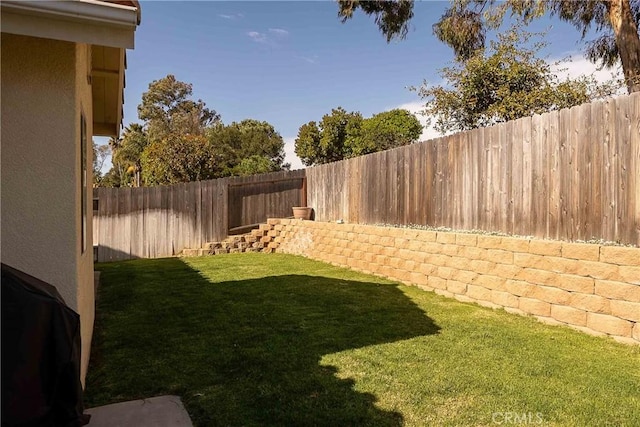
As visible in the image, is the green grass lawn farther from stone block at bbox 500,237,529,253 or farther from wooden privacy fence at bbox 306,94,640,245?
wooden privacy fence at bbox 306,94,640,245

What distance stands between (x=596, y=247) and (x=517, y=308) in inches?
50.6

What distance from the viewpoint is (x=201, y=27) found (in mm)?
10828

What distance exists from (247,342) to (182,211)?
861 centimetres

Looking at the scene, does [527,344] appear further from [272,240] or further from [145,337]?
[272,240]

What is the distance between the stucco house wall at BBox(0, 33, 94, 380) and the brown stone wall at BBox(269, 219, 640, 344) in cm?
458

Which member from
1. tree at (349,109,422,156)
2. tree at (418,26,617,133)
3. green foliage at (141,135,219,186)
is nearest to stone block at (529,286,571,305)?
tree at (418,26,617,133)

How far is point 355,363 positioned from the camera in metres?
3.62

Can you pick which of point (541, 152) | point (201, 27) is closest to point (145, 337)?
point (541, 152)

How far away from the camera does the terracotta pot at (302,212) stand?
1245cm

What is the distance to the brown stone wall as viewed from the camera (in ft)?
13.6

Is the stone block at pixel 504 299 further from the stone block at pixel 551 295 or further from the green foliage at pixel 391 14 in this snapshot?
the green foliage at pixel 391 14

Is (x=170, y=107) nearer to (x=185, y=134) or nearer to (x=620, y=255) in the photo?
(x=185, y=134)

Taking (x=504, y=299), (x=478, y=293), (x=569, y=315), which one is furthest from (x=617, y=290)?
(x=478, y=293)

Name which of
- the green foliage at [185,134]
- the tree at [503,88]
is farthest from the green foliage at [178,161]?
the tree at [503,88]
